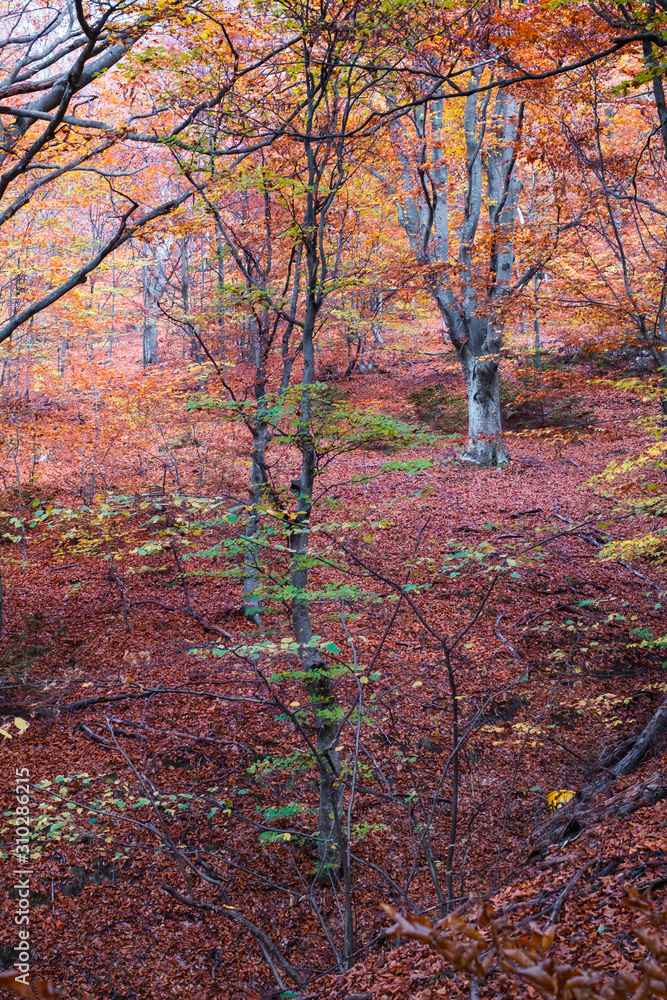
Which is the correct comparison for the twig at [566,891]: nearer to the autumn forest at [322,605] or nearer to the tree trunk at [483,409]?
the autumn forest at [322,605]

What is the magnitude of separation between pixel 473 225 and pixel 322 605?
930 cm

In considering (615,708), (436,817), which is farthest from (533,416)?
(436,817)

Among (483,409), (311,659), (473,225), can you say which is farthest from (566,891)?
(473,225)

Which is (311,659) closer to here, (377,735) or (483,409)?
(377,735)

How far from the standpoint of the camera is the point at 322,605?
8.41 metres

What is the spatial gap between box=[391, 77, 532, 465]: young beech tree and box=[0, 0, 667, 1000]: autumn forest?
0.15 metres

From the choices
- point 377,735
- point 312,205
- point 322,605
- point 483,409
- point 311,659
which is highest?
point 312,205

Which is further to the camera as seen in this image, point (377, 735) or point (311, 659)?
point (377, 735)

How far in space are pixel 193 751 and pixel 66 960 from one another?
7.77 ft

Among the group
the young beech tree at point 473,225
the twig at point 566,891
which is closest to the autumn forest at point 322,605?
the twig at point 566,891

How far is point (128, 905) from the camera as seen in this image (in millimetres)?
5023

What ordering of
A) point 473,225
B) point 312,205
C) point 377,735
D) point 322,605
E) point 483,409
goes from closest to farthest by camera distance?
point 312,205, point 377,735, point 322,605, point 473,225, point 483,409

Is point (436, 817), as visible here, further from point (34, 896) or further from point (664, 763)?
point (34, 896)

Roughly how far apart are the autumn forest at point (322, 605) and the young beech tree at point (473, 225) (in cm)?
15
